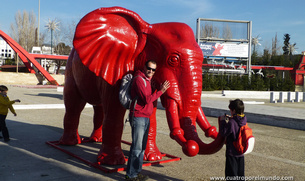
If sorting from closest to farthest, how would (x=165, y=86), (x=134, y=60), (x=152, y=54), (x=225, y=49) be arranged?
(x=165, y=86) → (x=152, y=54) → (x=134, y=60) → (x=225, y=49)

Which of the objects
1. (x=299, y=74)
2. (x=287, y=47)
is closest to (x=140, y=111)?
(x=299, y=74)

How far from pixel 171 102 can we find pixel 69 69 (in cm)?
271

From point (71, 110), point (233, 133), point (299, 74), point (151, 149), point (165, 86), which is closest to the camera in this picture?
point (233, 133)

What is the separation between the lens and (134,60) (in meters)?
4.03

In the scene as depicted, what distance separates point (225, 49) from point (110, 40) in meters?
30.5

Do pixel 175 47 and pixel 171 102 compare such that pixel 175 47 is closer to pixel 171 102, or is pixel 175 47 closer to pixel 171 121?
pixel 171 102

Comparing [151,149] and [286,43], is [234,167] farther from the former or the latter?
[286,43]

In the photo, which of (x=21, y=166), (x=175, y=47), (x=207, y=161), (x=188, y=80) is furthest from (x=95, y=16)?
(x=207, y=161)

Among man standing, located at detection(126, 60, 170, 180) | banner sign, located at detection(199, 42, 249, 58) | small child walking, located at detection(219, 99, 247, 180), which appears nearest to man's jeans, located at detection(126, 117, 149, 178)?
man standing, located at detection(126, 60, 170, 180)

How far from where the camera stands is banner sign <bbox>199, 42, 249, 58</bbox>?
105ft

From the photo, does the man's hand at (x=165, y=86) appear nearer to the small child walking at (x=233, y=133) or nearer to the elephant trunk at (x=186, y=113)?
the elephant trunk at (x=186, y=113)

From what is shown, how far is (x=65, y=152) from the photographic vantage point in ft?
16.0

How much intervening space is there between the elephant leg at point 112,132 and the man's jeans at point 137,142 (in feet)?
2.28

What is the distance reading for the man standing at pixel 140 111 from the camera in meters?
3.29
